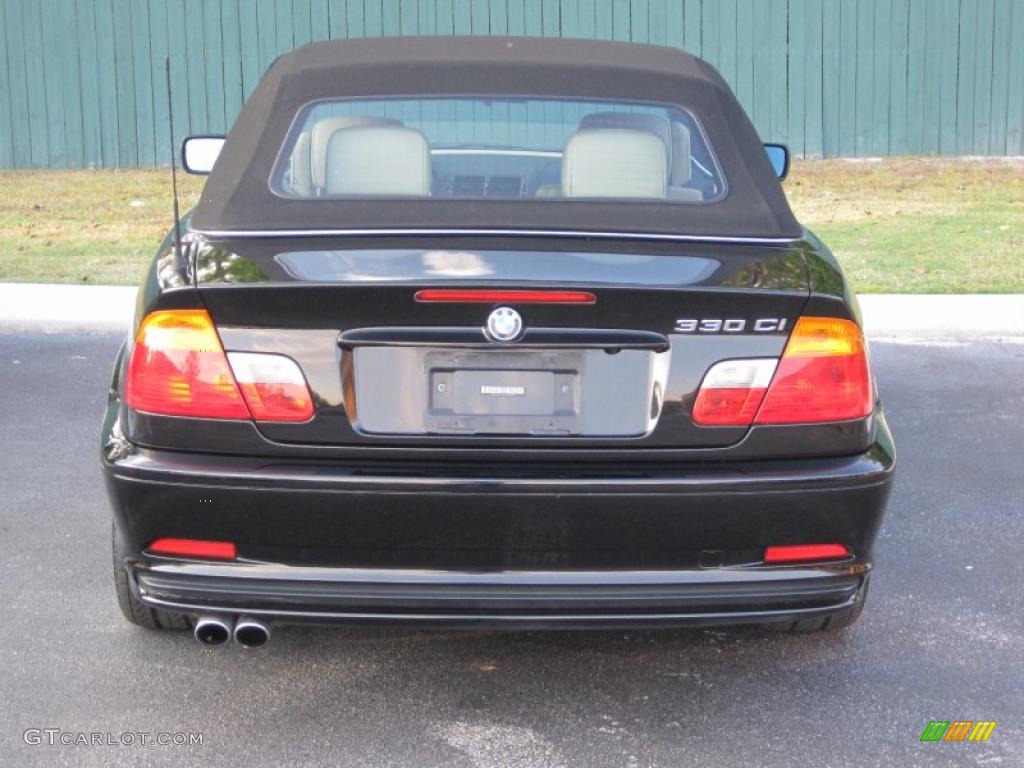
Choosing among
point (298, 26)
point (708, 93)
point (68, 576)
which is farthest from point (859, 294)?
point (298, 26)

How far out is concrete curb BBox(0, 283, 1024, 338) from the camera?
8281mm

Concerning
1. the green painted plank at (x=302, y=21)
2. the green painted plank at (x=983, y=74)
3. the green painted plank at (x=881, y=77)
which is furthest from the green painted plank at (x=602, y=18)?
the green painted plank at (x=983, y=74)

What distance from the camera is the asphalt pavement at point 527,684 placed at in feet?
11.0

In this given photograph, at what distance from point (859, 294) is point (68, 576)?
579 centimetres

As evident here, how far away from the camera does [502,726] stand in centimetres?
348

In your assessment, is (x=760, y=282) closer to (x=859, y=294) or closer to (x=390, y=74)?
(x=390, y=74)

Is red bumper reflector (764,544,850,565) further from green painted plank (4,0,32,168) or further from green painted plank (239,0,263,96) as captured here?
green painted plank (4,0,32,168)

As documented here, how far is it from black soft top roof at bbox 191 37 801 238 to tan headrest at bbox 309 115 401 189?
0.11 meters

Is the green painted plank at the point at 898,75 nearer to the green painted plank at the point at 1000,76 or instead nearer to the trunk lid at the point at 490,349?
the green painted plank at the point at 1000,76

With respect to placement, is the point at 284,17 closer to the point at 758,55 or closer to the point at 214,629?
the point at 758,55

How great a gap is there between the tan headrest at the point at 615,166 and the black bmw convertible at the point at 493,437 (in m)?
0.72

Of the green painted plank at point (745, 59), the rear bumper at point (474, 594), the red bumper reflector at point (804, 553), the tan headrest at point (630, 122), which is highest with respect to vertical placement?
the tan headrest at point (630, 122)

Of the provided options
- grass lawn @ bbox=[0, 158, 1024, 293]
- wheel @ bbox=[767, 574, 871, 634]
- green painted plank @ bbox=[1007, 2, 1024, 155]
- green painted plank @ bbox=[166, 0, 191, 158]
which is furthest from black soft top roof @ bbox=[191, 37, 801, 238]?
green painted plank @ bbox=[1007, 2, 1024, 155]

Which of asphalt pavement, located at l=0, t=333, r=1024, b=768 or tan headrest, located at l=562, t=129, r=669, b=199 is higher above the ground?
tan headrest, located at l=562, t=129, r=669, b=199
